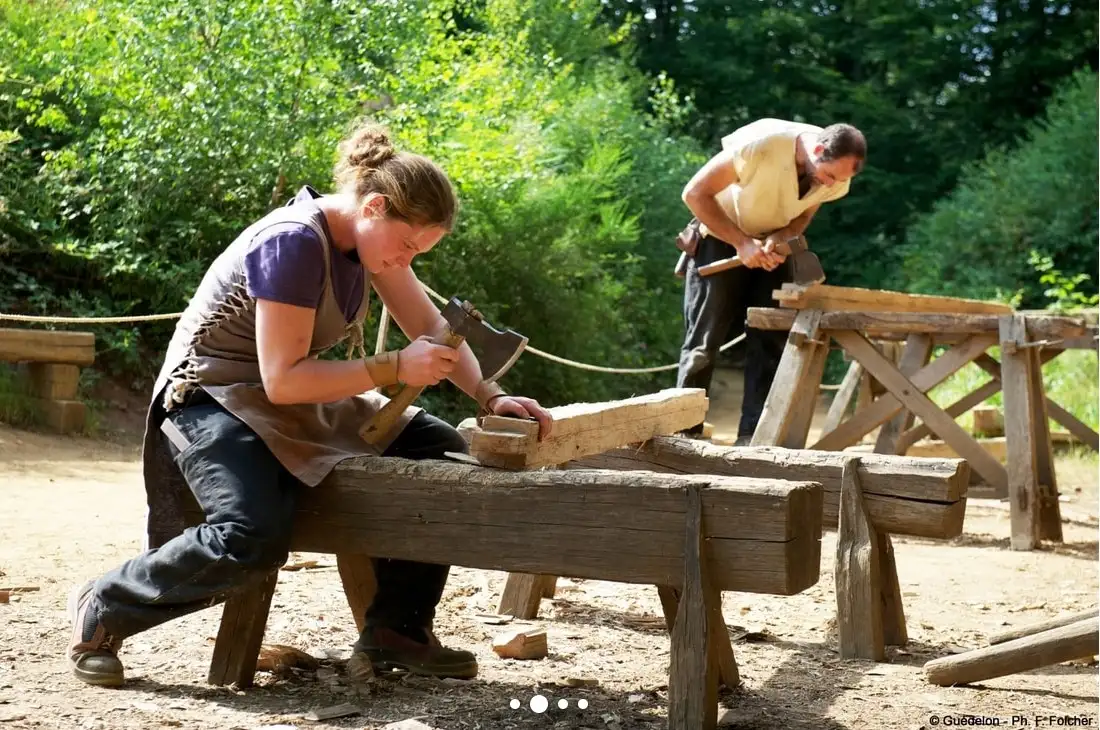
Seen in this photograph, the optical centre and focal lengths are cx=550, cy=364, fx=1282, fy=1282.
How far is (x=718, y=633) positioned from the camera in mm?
3213

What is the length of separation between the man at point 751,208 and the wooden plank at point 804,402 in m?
0.35

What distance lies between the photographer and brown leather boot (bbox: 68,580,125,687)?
3.16 metres

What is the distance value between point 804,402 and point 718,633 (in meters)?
3.46

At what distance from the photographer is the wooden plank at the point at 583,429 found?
120 inches

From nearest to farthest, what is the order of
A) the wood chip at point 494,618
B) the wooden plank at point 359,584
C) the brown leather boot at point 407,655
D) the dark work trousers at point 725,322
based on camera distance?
the brown leather boot at point 407,655 → the wooden plank at point 359,584 → the wood chip at point 494,618 → the dark work trousers at point 725,322

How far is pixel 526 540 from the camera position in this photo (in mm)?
2988

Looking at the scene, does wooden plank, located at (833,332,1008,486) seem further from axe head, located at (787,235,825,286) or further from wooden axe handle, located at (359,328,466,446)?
wooden axe handle, located at (359,328,466,446)

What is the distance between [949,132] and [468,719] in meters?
19.5

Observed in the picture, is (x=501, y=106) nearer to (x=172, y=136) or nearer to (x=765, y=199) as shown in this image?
(x=172, y=136)

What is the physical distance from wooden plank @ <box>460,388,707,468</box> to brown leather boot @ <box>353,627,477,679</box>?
587mm

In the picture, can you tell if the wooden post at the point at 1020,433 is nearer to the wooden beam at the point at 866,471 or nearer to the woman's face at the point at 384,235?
the wooden beam at the point at 866,471

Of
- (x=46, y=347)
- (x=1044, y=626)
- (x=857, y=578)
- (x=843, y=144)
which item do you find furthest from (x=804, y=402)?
(x=46, y=347)

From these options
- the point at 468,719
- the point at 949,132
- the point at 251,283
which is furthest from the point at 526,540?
the point at 949,132

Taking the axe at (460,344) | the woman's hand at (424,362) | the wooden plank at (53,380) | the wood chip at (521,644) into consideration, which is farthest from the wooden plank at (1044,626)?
the wooden plank at (53,380)
